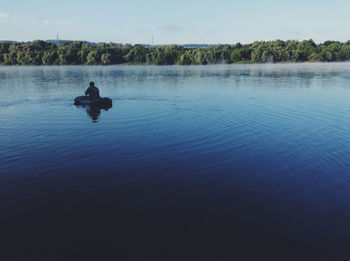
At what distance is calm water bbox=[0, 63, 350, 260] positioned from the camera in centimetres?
984

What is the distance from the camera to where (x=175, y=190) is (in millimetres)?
13656

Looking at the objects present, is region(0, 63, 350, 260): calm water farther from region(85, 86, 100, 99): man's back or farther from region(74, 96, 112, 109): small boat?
region(74, 96, 112, 109): small boat

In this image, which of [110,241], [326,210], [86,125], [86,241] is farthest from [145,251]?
[86,125]

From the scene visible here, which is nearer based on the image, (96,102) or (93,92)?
(93,92)

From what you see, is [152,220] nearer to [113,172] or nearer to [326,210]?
[113,172]

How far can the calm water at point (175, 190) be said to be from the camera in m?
9.84

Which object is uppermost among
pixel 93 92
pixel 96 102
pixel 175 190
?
pixel 93 92

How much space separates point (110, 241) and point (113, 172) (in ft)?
19.9

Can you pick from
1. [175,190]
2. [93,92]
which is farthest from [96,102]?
[175,190]

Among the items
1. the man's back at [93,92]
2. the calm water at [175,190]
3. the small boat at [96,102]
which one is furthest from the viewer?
the small boat at [96,102]

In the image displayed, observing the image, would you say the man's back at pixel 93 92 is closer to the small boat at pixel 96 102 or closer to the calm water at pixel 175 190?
the small boat at pixel 96 102

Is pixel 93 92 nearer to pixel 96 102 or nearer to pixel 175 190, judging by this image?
pixel 96 102

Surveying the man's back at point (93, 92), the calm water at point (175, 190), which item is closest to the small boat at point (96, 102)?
the man's back at point (93, 92)

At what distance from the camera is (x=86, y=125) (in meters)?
26.5
